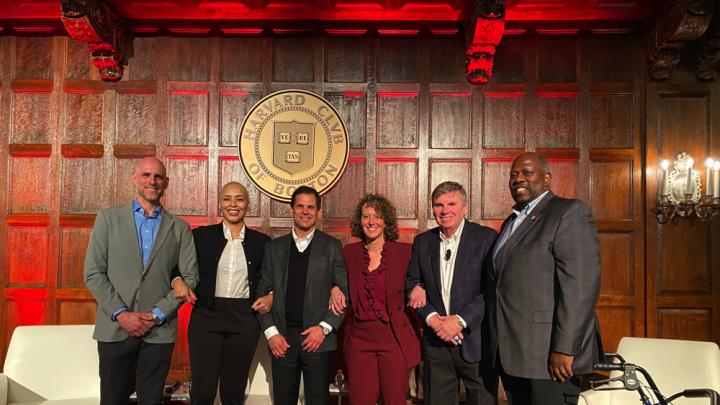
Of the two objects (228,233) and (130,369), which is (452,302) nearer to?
(228,233)

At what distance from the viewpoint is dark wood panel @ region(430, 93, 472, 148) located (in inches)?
181

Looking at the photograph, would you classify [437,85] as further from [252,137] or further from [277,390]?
[277,390]

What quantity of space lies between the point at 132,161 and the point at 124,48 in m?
0.96

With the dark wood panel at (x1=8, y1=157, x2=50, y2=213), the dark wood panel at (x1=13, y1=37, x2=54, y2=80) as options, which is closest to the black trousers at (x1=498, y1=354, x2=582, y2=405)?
the dark wood panel at (x1=8, y1=157, x2=50, y2=213)

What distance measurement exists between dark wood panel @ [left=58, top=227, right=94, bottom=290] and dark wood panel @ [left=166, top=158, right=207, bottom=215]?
761 millimetres

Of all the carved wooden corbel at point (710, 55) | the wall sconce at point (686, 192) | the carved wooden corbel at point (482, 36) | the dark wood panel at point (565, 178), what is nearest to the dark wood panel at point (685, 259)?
the wall sconce at point (686, 192)

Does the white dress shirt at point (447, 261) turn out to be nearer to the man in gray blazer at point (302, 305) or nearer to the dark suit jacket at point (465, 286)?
the dark suit jacket at point (465, 286)

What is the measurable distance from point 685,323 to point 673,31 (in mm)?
2299

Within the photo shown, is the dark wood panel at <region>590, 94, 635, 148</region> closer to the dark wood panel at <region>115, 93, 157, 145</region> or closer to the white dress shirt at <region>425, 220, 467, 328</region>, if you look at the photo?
the white dress shirt at <region>425, 220, 467, 328</region>

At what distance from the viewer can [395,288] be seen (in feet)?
10.3

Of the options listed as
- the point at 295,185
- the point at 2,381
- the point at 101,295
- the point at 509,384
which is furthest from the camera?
the point at 295,185

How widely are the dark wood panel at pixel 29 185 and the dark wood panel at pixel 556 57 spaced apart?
4242 mm

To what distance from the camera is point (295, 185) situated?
4.57 meters

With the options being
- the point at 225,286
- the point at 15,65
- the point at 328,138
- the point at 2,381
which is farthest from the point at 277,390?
the point at 15,65
